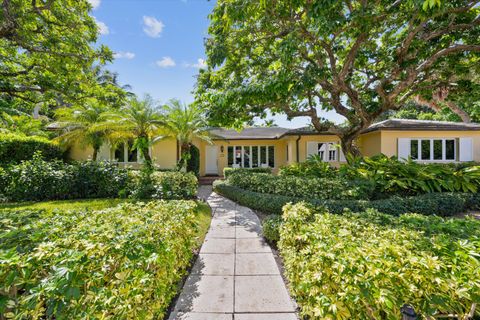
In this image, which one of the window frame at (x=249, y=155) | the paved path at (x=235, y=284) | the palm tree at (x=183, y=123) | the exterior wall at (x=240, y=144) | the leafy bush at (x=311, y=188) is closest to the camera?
the paved path at (x=235, y=284)

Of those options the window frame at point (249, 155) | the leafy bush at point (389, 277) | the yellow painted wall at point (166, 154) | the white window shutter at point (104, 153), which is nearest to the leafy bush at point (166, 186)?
the yellow painted wall at point (166, 154)

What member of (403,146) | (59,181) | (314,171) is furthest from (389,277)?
(403,146)

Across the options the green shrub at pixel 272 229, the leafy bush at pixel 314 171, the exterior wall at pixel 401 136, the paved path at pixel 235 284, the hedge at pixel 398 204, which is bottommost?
the paved path at pixel 235 284

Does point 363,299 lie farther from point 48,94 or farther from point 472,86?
point 48,94

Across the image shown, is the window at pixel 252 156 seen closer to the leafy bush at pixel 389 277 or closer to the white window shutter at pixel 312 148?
the white window shutter at pixel 312 148

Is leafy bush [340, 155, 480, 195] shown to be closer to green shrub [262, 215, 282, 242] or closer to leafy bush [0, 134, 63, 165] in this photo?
green shrub [262, 215, 282, 242]

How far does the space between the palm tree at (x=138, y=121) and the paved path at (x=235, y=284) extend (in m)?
7.49

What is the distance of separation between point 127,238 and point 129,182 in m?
7.89

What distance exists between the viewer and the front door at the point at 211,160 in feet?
59.9

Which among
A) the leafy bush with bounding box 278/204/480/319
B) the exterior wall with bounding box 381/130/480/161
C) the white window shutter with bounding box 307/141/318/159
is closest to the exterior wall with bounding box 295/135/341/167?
the white window shutter with bounding box 307/141/318/159

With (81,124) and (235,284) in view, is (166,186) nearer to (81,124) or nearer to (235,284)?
(235,284)

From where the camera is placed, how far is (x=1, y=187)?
8664 mm

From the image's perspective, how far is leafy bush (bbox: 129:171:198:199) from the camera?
8.34 meters

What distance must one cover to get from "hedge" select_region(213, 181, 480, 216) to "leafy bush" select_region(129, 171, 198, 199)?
2758 millimetres
